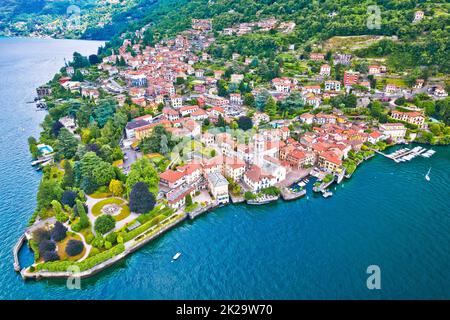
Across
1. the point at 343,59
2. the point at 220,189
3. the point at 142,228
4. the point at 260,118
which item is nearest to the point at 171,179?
the point at 220,189

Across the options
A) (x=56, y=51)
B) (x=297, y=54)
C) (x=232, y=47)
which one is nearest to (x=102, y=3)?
(x=56, y=51)

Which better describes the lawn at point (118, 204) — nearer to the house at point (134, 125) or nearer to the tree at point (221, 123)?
the house at point (134, 125)

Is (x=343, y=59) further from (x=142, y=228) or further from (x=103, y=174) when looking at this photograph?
(x=142, y=228)

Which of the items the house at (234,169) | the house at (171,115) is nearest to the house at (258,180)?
the house at (234,169)

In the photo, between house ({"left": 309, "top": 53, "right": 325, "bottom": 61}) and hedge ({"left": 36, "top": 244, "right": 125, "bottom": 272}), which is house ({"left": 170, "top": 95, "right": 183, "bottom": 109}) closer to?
house ({"left": 309, "top": 53, "right": 325, "bottom": 61})

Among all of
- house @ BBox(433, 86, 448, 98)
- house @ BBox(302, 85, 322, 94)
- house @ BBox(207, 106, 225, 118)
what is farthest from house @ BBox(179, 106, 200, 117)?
house @ BBox(433, 86, 448, 98)

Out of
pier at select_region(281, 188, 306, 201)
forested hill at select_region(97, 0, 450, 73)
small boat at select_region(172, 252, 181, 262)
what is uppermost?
forested hill at select_region(97, 0, 450, 73)

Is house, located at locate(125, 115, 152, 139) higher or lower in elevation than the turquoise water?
higher
